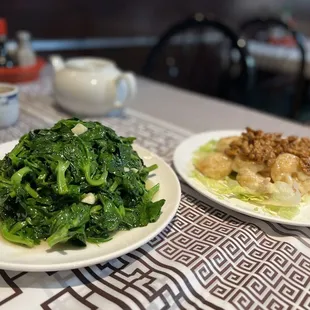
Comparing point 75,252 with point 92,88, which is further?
point 92,88

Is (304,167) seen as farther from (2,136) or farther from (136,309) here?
(2,136)

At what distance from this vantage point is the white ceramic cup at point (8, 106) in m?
1.03

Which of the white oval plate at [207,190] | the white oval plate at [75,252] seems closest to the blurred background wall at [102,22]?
the white oval plate at [207,190]

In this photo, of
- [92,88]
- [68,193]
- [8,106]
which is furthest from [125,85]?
[68,193]

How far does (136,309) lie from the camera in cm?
50

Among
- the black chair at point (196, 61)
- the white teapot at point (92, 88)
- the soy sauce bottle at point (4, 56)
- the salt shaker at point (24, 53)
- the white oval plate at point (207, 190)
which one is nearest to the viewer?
the white oval plate at point (207, 190)

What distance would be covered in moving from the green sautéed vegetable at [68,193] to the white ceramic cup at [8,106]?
407mm

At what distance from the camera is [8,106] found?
3.42 feet

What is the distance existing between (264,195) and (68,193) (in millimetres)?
364

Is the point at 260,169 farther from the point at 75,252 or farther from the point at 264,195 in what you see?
the point at 75,252

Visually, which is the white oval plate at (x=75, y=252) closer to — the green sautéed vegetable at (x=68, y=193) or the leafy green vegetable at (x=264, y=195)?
the green sautéed vegetable at (x=68, y=193)

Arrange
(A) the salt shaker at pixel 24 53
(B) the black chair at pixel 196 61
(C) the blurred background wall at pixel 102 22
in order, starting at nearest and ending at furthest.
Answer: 1. (A) the salt shaker at pixel 24 53
2. (C) the blurred background wall at pixel 102 22
3. (B) the black chair at pixel 196 61

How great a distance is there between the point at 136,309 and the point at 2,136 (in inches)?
28.0

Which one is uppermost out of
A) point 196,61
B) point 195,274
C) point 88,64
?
point 88,64
